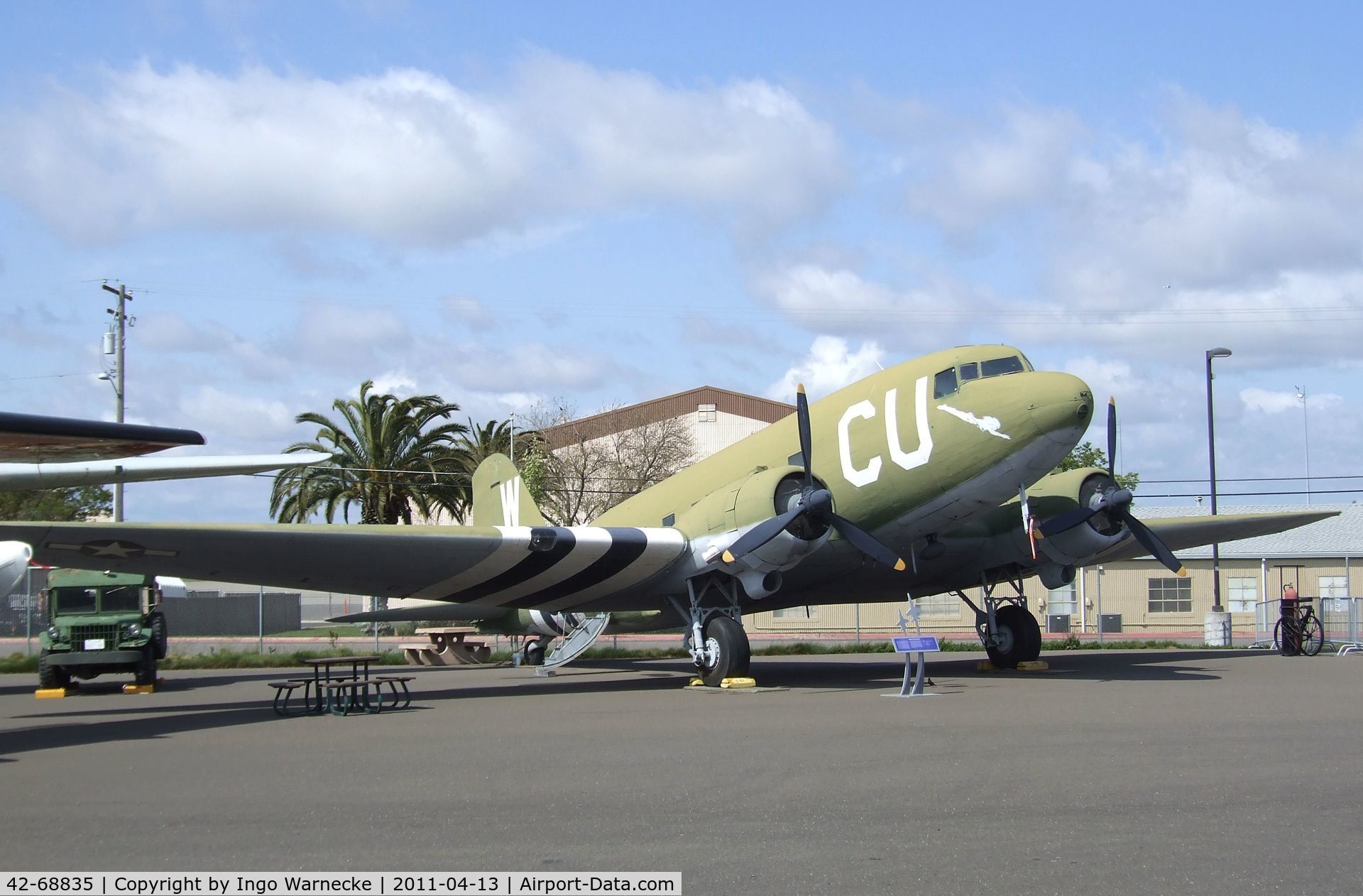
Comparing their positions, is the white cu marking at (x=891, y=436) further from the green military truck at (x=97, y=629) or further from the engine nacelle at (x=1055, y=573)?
the green military truck at (x=97, y=629)

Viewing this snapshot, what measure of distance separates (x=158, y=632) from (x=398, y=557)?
6.91m

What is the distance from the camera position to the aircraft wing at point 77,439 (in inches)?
384

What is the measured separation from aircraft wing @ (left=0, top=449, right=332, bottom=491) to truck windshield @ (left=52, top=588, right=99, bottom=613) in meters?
8.01

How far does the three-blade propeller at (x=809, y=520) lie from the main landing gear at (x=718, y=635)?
1333 mm

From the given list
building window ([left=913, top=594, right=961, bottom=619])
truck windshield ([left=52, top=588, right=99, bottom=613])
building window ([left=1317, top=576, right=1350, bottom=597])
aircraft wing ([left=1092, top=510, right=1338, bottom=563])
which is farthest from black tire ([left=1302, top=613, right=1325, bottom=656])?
truck windshield ([left=52, top=588, right=99, bottom=613])

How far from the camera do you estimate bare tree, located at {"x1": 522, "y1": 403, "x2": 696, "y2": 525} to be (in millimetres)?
53906

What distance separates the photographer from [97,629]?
2100 centimetres

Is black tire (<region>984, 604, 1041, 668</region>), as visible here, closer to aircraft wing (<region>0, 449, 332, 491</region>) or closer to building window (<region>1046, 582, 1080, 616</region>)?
aircraft wing (<region>0, 449, 332, 491</region>)

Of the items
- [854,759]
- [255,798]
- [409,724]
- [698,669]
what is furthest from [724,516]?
[255,798]

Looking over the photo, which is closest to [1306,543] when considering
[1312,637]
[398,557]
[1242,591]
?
[1242,591]

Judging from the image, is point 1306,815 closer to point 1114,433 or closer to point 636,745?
point 636,745

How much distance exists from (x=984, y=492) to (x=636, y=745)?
812 cm

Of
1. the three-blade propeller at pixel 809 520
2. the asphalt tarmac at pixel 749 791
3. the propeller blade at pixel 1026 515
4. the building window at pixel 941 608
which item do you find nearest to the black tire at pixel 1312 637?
the asphalt tarmac at pixel 749 791

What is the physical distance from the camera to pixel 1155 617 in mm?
41688
